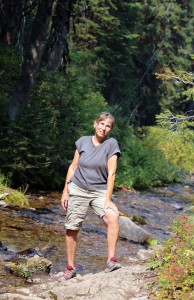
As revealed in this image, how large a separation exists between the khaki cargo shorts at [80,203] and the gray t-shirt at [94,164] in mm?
73

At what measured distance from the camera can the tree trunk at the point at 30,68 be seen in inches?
566

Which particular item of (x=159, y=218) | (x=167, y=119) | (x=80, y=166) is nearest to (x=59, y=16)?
(x=159, y=218)

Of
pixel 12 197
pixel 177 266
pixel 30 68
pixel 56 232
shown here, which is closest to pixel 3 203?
pixel 12 197

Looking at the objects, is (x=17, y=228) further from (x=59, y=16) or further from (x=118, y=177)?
(x=118, y=177)

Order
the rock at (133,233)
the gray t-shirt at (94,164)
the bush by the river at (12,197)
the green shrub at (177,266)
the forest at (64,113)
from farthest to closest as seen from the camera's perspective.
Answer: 1. the bush by the river at (12,197)
2. the rock at (133,233)
3. the forest at (64,113)
4. the gray t-shirt at (94,164)
5. the green shrub at (177,266)

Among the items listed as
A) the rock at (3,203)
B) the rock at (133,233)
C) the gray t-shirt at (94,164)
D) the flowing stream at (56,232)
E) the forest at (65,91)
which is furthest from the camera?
the forest at (65,91)

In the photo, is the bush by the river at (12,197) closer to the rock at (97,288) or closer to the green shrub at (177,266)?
the rock at (97,288)

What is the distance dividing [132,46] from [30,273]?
2987 cm

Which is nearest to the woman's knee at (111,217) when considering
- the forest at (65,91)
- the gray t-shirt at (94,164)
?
the gray t-shirt at (94,164)

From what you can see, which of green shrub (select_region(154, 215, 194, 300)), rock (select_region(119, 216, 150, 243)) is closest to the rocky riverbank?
green shrub (select_region(154, 215, 194, 300))

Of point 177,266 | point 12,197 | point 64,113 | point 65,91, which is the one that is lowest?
point 12,197

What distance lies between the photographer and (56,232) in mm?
9945

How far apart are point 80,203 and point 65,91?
35.6ft

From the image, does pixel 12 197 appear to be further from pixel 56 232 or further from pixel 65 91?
pixel 65 91
